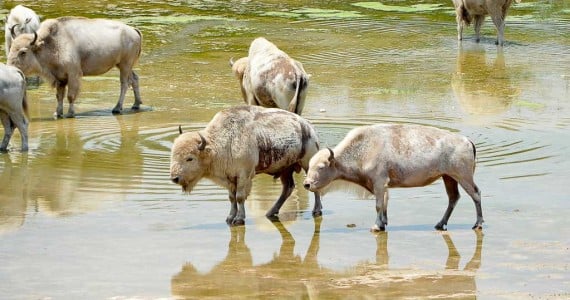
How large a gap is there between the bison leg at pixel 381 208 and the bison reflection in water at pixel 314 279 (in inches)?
23.9

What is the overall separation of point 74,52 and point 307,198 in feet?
22.9

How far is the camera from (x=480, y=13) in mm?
25594

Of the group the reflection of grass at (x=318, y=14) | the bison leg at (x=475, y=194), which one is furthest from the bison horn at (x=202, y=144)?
the reflection of grass at (x=318, y=14)

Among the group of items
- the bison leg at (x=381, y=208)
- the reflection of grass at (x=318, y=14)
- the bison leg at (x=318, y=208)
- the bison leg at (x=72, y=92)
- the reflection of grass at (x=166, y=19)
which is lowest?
the reflection of grass at (x=318, y=14)

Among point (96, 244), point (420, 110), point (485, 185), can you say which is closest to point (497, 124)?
point (420, 110)

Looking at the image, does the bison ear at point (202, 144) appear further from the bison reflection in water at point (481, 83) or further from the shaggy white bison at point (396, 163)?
the bison reflection in water at point (481, 83)

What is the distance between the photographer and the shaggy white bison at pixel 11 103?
1530 cm

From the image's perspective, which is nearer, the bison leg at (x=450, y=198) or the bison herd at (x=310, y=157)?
the bison herd at (x=310, y=157)

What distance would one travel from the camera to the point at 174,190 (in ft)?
41.7

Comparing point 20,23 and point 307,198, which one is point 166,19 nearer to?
point 20,23

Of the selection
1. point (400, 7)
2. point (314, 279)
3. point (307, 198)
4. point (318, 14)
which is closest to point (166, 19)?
point (318, 14)

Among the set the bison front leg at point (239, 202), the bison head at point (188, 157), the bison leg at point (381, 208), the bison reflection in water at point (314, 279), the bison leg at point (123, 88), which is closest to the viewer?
the bison reflection in water at point (314, 279)

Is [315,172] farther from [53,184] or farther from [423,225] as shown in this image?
[53,184]

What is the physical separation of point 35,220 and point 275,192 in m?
2.68
